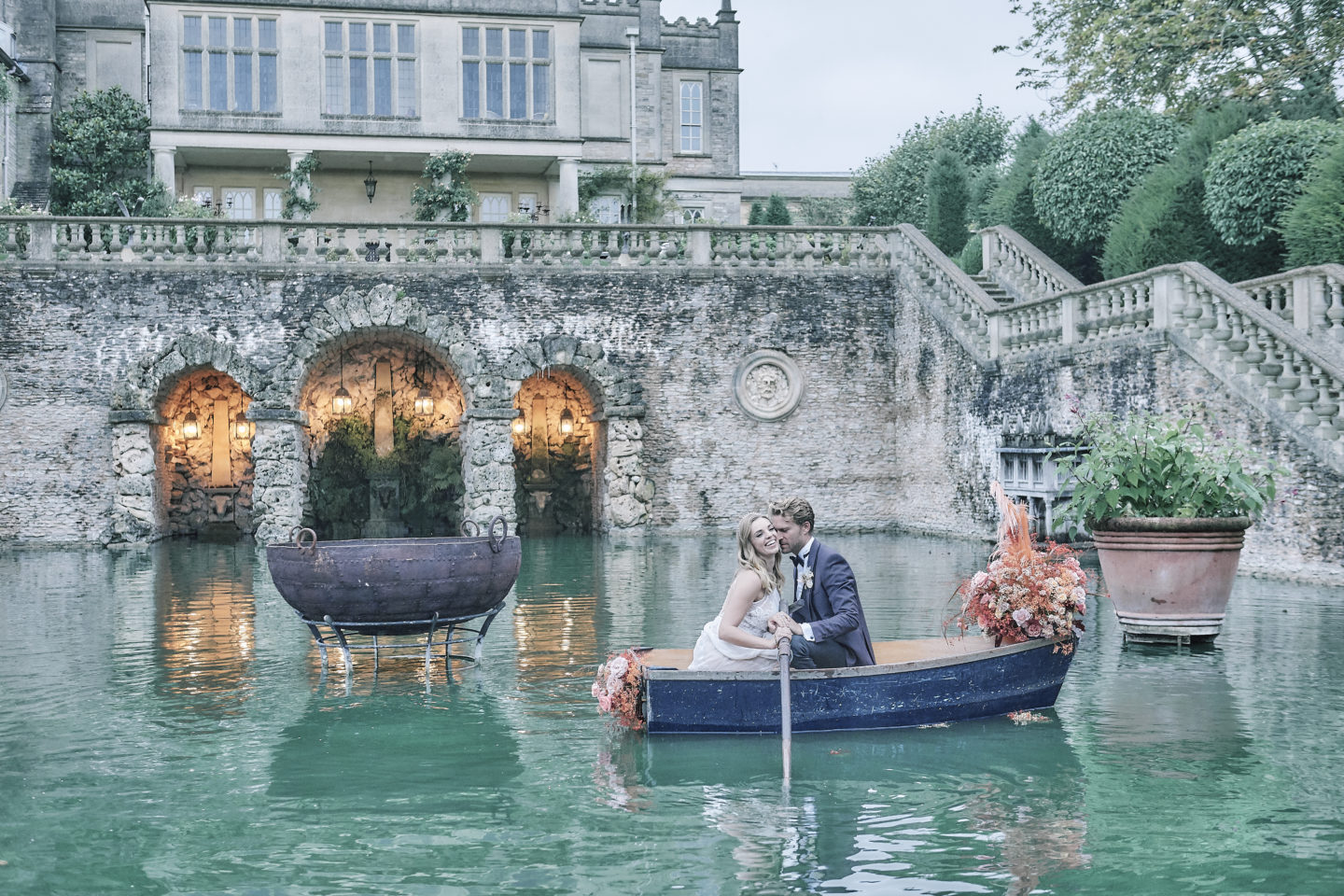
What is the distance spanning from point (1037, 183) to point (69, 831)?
22594mm

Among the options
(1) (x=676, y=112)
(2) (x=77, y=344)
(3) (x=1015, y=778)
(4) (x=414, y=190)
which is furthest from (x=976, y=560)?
(1) (x=676, y=112)

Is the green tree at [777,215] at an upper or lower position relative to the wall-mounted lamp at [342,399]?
upper

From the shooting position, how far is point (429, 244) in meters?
24.5

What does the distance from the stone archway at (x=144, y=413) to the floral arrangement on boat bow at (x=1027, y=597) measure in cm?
1820

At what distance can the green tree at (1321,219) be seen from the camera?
57.4 ft

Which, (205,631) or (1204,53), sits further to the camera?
(1204,53)

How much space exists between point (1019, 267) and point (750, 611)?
58.5 feet

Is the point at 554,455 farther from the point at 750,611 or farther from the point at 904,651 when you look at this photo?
the point at 750,611

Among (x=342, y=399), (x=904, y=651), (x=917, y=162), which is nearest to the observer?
(x=904, y=651)

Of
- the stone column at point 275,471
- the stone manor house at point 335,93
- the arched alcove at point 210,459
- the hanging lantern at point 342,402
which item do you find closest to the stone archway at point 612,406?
the stone column at point 275,471

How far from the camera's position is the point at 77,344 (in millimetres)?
23578

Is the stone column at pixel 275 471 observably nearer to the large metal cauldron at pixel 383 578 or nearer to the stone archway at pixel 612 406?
the stone archway at pixel 612 406

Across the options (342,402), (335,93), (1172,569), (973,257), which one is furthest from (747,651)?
(335,93)

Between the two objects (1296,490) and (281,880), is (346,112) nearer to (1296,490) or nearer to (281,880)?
(1296,490)
